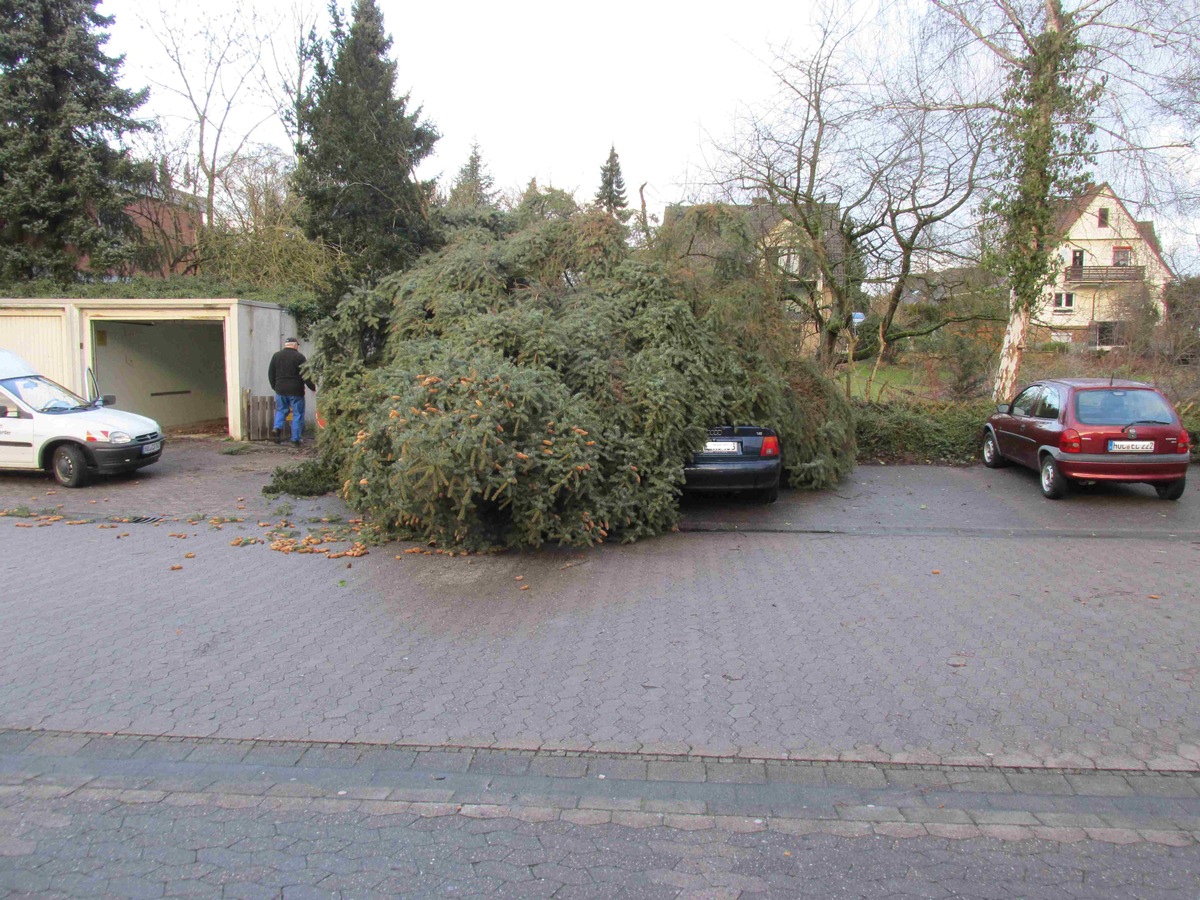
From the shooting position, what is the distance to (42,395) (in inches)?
444

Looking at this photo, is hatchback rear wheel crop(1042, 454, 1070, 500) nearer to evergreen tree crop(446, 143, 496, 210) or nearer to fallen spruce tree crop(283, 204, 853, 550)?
fallen spruce tree crop(283, 204, 853, 550)

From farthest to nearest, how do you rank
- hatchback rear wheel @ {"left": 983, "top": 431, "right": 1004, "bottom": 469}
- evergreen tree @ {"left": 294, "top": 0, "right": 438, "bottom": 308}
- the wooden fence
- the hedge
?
evergreen tree @ {"left": 294, "top": 0, "right": 438, "bottom": 308} < the wooden fence < the hedge < hatchback rear wheel @ {"left": 983, "top": 431, "right": 1004, "bottom": 469}

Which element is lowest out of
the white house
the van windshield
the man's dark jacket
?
the van windshield

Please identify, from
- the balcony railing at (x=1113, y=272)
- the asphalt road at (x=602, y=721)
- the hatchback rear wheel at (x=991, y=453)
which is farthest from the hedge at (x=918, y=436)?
the asphalt road at (x=602, y=721)

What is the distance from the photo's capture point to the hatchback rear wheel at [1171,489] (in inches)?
400

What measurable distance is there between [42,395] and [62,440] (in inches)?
40.5

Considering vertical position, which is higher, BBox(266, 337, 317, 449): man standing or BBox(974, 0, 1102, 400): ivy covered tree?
BBox(974, 0, 1102, 400): ivy covered tree

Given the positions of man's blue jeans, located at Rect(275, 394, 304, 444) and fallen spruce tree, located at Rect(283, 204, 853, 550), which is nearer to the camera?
fallen spruce tree, located at Rect(283, 204, 853, 550)

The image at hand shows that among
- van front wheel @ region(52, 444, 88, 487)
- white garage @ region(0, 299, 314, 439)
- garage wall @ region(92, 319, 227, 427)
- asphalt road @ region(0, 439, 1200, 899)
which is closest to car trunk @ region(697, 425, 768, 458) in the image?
asphalt road @ region(0, 439, 1200, 899)

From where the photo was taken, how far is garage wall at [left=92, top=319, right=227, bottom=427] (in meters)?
16.3

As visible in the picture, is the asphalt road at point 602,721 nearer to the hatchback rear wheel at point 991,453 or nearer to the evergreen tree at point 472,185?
the hatchback rear wheel at point 991,453

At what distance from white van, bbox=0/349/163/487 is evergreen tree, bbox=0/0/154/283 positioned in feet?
32.9

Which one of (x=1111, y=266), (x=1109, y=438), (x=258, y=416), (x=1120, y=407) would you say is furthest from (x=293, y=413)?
(x=1111, y=266)

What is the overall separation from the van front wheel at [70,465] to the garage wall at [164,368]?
541cm
